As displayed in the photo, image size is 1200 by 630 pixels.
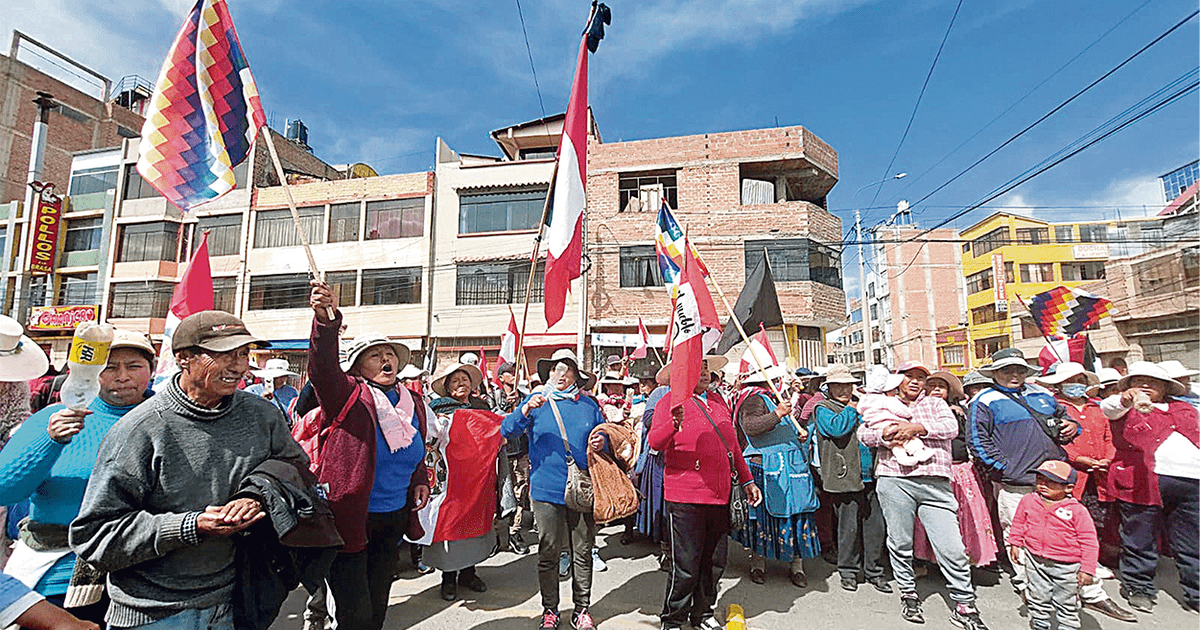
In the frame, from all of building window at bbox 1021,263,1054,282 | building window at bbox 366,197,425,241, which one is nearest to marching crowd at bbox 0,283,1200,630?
building window at bbox 366,197,425,241

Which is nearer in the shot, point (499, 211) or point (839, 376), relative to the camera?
point (839, 376)

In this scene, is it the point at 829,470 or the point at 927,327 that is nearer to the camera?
the point at 829,470

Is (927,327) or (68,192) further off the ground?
(68,192)

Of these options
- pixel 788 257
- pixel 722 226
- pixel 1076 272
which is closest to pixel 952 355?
pixel 1076 272

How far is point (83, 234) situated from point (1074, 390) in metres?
39.0

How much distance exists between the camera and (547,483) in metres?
4.36

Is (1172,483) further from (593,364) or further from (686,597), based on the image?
(593,364)

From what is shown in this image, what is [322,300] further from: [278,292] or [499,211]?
[278,292]

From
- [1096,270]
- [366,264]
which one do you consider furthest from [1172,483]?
[1096,270]

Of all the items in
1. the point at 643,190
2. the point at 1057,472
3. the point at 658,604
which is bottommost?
the point at 658,604

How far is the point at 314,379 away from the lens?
3049 millimetres

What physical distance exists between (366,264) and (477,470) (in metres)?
23.2

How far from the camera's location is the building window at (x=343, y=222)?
1032 inches

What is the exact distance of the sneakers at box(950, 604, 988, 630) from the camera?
14.3ft
